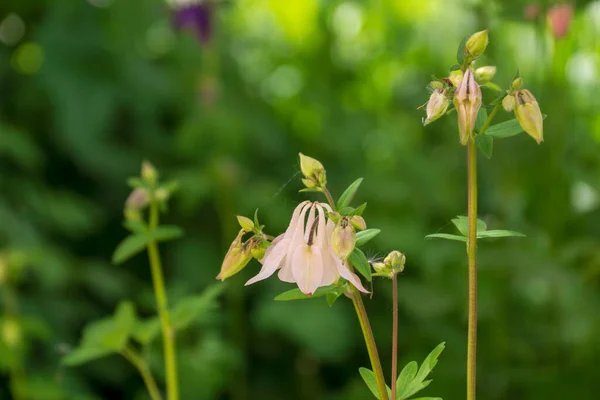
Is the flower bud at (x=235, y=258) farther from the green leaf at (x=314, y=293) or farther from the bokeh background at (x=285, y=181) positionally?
the bokeh background at (x=285, y=181)

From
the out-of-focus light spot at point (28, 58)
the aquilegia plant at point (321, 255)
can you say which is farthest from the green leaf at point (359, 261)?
the out-of-focus light spot at point (28, 58)

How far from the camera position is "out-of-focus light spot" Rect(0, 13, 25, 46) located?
7.51 feet

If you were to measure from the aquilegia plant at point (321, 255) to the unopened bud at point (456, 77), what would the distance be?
100mm

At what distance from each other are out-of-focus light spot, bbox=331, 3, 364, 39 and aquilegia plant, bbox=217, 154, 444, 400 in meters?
2.03

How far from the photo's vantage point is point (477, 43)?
23.2 inches

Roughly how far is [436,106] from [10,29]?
1.97 metres

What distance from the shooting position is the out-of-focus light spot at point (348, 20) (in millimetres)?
2649

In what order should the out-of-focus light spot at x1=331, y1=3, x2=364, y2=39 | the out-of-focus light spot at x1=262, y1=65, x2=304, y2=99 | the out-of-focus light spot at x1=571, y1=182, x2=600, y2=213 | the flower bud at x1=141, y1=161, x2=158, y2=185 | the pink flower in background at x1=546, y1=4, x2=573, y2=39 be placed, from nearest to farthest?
the flower bud at x1=141, y1=161, x2=158, y2=185 < the pink flower in background at x1=546, y1=4, x2=573, y2=39 < the out-of-focus light spot at x1=571, y1=182, x2=600, y2=213 < the out-of-focus light spot at x1=262, y1=65, x2=304, y2=99 < the out-of-focus light spot at x1=331, y1=3, x2=364, y2=39

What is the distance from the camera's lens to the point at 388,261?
0.66m

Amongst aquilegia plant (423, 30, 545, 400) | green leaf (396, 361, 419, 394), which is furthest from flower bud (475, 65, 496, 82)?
green leaf (396, 361, 419, 394)

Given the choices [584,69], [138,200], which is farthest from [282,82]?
[138,200]

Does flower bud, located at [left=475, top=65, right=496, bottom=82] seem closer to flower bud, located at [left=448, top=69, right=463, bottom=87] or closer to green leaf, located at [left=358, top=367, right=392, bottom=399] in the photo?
flower bud, located at [left=448, top=69, right=463, bottom=87]

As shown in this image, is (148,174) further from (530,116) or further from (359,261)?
(530,116)

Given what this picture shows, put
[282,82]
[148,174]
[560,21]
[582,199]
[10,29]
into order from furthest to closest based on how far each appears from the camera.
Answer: [282,82], [10,29], [582,199], [560,21], [148,174]
